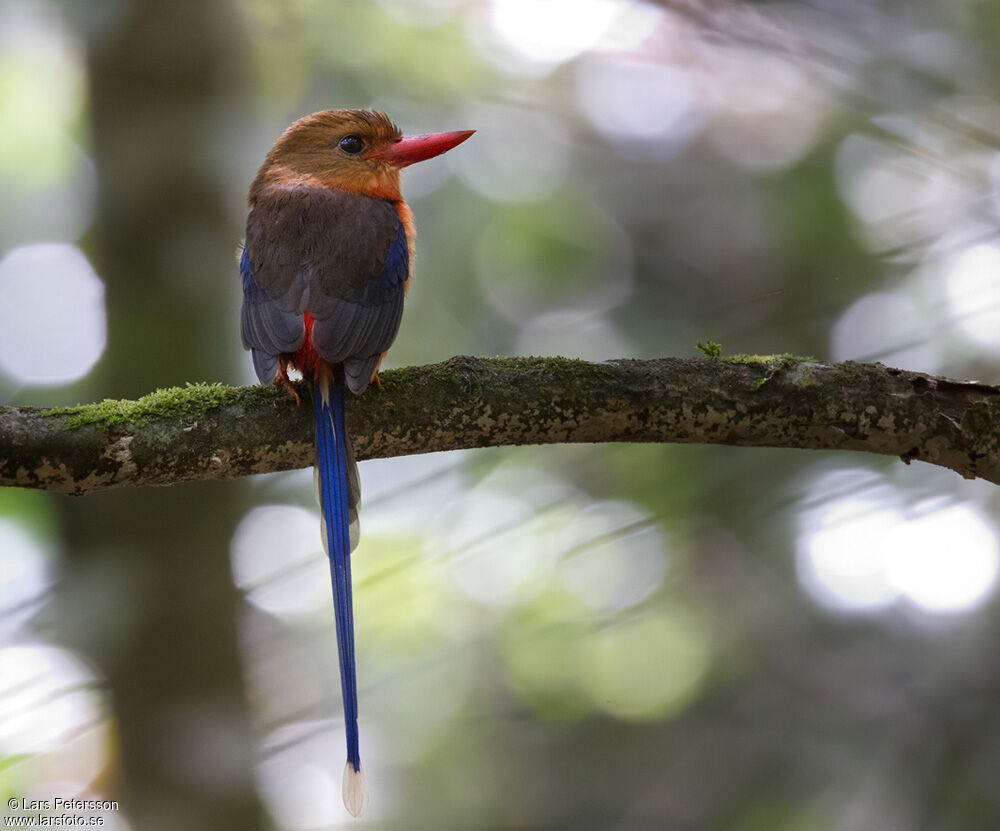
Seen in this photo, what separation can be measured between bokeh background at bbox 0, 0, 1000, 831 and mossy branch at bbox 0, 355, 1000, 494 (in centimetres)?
64

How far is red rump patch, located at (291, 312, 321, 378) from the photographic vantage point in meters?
2.17

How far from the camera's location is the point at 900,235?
342cm

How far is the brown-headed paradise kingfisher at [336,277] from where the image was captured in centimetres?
205

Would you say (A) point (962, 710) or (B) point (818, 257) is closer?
(A) point (962, 710)

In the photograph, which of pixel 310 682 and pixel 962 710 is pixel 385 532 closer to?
pixel 310 682

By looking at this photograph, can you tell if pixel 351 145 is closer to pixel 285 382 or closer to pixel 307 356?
pixel 307 356

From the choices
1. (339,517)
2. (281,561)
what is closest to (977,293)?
(339,517)

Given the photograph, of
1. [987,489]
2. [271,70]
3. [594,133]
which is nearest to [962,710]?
[987,489]

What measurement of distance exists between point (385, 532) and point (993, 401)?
256 cm

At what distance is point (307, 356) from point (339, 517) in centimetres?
39

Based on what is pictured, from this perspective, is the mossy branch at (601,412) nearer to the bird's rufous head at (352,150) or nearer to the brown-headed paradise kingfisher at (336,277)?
the brown-headed paradise kingfisher at (336,277)

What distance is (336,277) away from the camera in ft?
7.67

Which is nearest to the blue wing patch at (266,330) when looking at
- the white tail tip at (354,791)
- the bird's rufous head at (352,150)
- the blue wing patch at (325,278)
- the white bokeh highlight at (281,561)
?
the blue wing patch at (325,278)

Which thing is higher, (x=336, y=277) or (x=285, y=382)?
(x=336, y=277)
